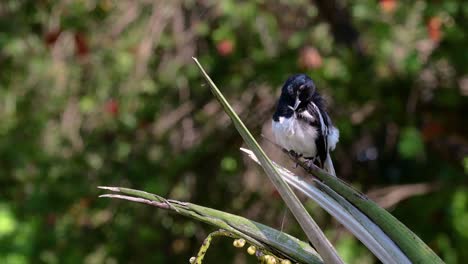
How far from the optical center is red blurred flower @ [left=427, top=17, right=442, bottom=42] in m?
4.04

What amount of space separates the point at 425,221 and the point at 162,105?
1589 mm

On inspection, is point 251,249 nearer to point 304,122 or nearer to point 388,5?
point 304,122

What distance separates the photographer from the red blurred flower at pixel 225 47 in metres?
4.29

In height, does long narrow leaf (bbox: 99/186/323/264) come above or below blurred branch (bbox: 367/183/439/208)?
above

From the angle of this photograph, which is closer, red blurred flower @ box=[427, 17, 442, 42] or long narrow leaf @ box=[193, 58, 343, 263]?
long narrow leaf @ box=[193, 58, 343, 263]

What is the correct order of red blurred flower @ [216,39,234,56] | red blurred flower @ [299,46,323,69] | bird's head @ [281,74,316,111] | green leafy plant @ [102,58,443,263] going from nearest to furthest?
green leafy plant @ [102,58,443,263], bird's head @ [281,74,316,111], red blurred flower @ [299,46,323,69], red blurred flower @ [216,39,234,56]

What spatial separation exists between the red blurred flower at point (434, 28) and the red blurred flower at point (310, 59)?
56 cm

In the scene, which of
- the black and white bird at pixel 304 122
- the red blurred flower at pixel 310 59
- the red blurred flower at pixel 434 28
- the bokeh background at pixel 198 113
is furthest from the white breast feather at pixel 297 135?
the red blurred flower at pixel 434 28

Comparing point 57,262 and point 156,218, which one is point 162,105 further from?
point 57,262

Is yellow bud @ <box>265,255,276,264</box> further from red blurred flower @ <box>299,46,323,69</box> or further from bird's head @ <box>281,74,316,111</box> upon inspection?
red blurred flower @ <box>299,46,323,69</box>

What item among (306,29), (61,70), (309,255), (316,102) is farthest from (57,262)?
(309,255)

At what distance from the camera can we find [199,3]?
4.95m

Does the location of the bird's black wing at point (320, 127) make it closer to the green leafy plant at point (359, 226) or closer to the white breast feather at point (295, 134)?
the white breast feather at point (295, 134)

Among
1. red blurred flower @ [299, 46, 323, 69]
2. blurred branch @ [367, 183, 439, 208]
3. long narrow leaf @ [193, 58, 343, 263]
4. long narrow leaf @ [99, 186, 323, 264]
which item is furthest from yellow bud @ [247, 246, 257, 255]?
blurred branch @ [367, 183, 439, 208]
